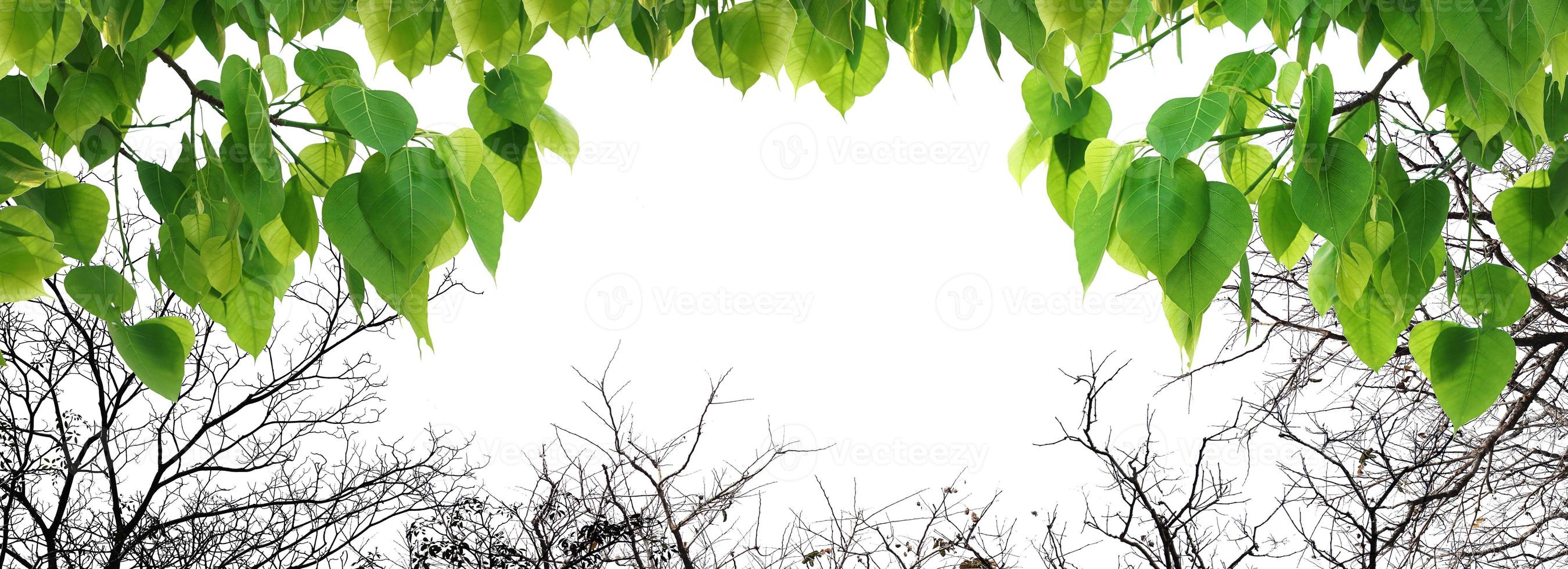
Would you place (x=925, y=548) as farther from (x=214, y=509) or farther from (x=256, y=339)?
(x=256, y=339)

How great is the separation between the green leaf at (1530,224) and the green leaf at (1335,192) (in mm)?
258

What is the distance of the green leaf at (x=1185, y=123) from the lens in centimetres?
55

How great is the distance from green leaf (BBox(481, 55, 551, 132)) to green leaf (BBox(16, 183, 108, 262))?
0.32 meters

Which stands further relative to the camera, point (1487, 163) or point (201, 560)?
point (201, 560)

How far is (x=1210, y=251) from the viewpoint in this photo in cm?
54

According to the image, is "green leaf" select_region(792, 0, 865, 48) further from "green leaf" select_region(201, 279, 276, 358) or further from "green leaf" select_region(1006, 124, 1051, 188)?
"green leaf" select_region(201, 279, 276, 358)

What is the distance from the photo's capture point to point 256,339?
789 millimetres

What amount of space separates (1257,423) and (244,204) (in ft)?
10.7

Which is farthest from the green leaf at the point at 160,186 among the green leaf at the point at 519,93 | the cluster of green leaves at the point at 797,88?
the green leaf at the point at 519,93

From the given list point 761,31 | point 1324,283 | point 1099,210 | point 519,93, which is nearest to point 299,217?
point 519,93

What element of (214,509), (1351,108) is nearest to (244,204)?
(1351,108)

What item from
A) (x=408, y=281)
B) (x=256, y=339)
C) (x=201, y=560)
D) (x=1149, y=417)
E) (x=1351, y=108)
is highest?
(x=1149, y=417)

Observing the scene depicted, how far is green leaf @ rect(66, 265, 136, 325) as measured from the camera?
76 centimetres

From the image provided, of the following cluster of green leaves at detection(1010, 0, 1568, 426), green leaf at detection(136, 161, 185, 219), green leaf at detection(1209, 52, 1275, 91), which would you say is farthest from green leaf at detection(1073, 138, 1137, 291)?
green leaf at detection(136, 161, 185, 219)
